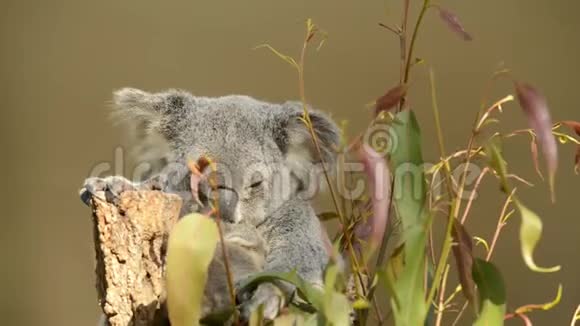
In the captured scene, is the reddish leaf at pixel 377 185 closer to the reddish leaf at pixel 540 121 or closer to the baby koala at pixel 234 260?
the reddish leaf at pixel 540 121

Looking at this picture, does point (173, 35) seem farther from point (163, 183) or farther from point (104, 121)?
point (163, 183)

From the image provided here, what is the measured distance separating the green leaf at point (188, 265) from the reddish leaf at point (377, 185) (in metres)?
0.24

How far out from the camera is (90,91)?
2533 mm

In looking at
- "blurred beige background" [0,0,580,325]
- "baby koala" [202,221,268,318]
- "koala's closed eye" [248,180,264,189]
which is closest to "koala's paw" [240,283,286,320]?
"baby koala" [202,221,268,318]

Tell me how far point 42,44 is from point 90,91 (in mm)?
224

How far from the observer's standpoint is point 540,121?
3.57ft

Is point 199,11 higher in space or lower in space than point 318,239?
higher

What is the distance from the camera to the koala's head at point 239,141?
1.70 meters

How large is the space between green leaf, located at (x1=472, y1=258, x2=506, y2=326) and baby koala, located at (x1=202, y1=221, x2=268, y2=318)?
46 centimetres

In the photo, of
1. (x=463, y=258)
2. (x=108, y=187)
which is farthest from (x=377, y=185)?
(x=108, y=187)

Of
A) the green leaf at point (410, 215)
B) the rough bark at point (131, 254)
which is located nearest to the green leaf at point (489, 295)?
the green leaf at point (410, 215)

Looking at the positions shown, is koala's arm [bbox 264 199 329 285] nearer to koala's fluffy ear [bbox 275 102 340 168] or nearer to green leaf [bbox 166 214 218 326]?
koala's fluffy ear [bbox 275 102 340 168]

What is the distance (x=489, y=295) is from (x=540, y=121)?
274 mm

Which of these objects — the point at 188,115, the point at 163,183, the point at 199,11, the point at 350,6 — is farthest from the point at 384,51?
the point at 163,183
